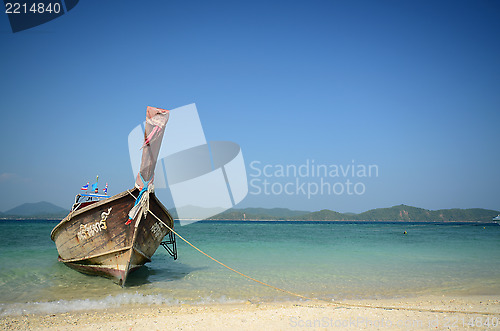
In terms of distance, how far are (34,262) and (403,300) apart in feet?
48.5

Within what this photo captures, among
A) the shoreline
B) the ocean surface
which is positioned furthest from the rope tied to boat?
the shoreline

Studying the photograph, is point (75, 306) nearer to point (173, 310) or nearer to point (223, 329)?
point (173, 310)

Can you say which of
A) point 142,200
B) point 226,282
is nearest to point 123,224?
point 142,200

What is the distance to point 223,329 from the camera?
227 inches

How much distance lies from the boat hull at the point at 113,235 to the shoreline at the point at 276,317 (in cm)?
207

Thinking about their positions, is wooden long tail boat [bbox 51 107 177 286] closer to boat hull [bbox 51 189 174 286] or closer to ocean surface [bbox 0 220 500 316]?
boat hull [bbox 51 189 174 286]

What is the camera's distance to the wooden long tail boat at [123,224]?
333 inches

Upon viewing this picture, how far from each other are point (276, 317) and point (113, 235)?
5.41 meters

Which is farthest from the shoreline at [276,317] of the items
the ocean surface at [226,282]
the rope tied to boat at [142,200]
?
the rope tied to boat at [142,200]

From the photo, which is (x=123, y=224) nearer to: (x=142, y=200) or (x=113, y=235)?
(x=113, y=235)

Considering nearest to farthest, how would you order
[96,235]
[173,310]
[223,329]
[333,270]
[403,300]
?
[223,329] → [173,310] → [403,300] → [96,235] → [333,270]

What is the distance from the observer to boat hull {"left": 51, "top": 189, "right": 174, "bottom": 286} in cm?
905

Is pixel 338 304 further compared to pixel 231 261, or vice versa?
pixel 231 261

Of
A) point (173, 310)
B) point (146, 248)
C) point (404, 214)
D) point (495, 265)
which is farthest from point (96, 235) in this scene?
point (404, 214)
